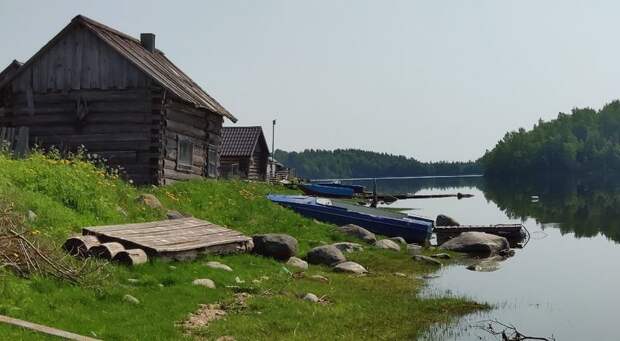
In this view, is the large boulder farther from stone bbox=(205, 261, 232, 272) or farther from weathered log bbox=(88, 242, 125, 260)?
weathered log bbox=(88, 242, 125, 260)

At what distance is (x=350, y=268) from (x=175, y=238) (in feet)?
15.9

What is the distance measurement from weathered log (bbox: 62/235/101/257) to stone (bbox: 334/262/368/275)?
Answer: 21.6ft

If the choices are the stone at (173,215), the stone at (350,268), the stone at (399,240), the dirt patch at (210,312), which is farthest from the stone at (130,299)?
the stone at (399,240)

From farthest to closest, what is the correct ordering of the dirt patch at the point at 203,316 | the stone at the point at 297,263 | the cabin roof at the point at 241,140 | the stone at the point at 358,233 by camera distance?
the cabin roof at the point at 241,140, the stone at the point at 358,233, the stone at the point at 297,263, the dirt patch at the point at 203,316

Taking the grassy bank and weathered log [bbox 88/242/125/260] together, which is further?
weathered log [bbox 88/242/125/260]

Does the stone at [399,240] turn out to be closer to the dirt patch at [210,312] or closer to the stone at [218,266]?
the stone at [218,266]

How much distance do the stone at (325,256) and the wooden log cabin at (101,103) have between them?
9349 millimetres

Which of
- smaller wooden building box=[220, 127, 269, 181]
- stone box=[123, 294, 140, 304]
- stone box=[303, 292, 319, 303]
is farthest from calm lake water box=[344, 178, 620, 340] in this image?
smaller wooden building box=[220, 127, 269, 181]

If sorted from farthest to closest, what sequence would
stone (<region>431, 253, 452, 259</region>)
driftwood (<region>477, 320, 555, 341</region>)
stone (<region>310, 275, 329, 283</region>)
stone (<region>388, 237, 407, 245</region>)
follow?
stone (<region>388, 237, 407, 245</region>) < stone (<region>431, 253, 452, 259</region>) < stone (<region>310, 275, 329, 283</region>) < driftwood (<region>477, 320, 555, 341</region>)

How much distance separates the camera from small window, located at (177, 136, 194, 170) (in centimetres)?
2603

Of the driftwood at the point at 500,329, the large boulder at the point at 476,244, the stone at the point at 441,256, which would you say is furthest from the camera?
the large boulder at the point at 476,244

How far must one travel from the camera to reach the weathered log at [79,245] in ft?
37.8

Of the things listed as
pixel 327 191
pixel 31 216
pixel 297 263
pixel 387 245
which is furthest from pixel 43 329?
pixel 327 191

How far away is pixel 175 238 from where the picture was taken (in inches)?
543
